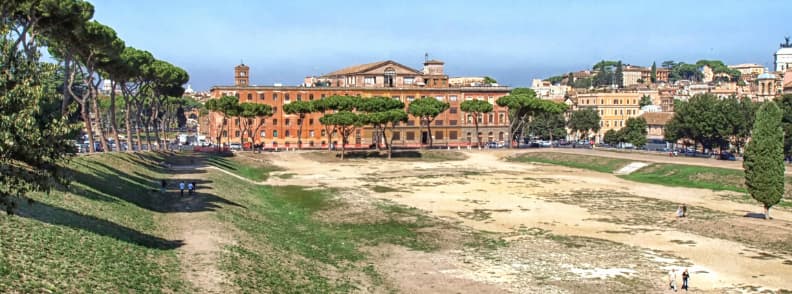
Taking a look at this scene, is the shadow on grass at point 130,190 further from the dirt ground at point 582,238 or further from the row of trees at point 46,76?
the dirt ground at point 582,238

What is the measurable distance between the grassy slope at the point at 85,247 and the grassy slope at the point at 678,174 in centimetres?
4811

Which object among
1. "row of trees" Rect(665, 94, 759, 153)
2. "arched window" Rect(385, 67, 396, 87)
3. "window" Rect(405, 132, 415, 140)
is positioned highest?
"arched window" Rect(385, 67, 396, 87)

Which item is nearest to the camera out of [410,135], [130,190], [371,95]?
[130,190]

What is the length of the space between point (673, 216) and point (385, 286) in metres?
28.5

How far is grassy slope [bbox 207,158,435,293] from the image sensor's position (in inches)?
1212

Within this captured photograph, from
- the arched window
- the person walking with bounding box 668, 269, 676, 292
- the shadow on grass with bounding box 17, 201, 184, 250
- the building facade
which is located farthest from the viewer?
the arched window

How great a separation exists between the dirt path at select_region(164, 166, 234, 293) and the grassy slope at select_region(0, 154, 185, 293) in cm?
69

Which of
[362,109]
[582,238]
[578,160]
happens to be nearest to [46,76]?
[582,238]

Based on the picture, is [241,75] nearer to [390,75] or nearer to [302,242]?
[390,75]

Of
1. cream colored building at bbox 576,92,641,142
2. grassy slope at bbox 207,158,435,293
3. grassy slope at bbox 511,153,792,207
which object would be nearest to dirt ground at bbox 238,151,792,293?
grassy slope at bbox 207,158,435,293

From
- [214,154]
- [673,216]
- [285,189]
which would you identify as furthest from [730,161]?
[214,154]

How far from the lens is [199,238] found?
3556cm

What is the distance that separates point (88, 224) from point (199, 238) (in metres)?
4.87

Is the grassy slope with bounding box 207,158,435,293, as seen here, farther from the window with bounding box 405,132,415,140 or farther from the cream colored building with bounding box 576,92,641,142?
the cream colored building with bounding box 576,92,641,142
